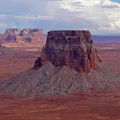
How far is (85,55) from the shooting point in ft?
285

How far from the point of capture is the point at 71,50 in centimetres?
8669

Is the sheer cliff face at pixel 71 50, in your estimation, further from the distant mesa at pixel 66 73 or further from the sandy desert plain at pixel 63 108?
the sandy desert plain at pixel 63 108

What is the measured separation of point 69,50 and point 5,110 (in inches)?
925

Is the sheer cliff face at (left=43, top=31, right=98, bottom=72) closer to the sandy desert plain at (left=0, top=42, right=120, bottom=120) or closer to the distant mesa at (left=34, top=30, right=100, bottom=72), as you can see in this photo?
the distant mesa at (left=34, top=30, right=100, bottom=72)

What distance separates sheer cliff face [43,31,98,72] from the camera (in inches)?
3396

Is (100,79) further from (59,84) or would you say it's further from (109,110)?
(109,110)

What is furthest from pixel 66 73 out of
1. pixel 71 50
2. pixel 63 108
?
pixel 63 108

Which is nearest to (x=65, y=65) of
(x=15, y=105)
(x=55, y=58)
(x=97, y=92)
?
(x=55, y=58)

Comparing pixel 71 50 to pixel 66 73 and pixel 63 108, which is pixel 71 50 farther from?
pixel 63 108

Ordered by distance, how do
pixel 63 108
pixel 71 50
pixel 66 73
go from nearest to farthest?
pixel 63 108 < pixel 66 73 < pixel 71 50

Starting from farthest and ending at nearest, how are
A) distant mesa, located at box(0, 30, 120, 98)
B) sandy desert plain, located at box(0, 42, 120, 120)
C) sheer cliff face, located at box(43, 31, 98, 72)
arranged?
1. sheer cliff face, located at box(43, 31, 98, 72)
2. distant mesa, located at box(0, 30, 120, 98)
3. sandy desert plain, located at box(0, 42, 120, 120)

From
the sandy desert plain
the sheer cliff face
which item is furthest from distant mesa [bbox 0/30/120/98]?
the sandy desert plain

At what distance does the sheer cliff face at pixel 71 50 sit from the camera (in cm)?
8625

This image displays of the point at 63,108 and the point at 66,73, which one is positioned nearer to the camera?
the point at 63,108
